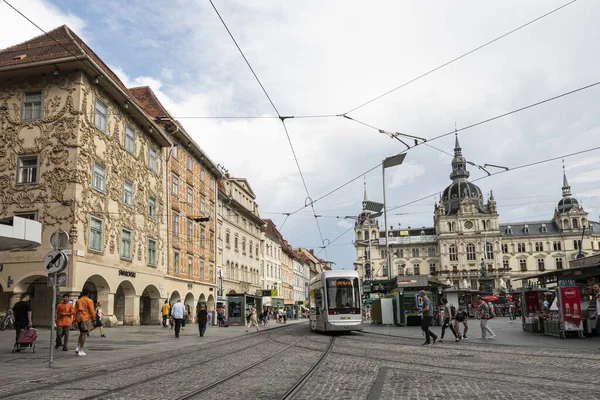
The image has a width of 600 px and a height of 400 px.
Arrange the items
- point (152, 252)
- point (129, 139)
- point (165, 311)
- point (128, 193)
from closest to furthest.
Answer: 1. point (128, 193)
2. point (129, 139)
3. point (165, 311)
4. point (152, 252)

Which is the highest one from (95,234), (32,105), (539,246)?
(539,246)

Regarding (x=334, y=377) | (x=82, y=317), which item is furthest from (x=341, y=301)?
(x=334, y=377)

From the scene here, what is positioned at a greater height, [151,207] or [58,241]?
[151,207]

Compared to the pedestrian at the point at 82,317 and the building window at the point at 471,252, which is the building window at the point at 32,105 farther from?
the building window at the point at 471,252

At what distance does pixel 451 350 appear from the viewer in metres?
15.4

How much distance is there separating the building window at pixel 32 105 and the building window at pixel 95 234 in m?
5.83

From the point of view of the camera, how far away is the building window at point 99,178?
26.9 m

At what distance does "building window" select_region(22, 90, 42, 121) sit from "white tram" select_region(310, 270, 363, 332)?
16149 mm

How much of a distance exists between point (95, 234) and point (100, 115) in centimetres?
622

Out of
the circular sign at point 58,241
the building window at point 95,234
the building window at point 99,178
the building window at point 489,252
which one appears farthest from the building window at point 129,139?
the building window at point 489,252

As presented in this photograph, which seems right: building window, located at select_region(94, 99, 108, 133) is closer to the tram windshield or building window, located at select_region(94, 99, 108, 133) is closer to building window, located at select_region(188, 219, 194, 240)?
the tram windshield

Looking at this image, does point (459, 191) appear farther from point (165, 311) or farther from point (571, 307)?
point (571, 307)

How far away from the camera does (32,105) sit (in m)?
26.7

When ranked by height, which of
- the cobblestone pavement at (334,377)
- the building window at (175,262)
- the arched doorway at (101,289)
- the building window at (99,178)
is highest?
the building window at (99,178)
